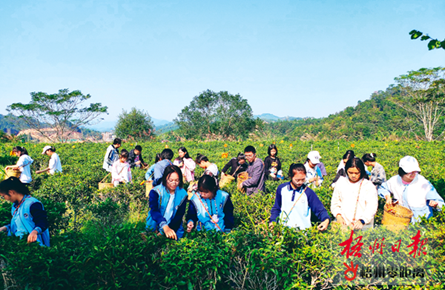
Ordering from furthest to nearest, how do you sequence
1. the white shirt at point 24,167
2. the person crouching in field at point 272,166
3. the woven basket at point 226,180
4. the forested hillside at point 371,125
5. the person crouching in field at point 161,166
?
the forested hillside at point 371,125, the white shirt at point 24,167, the person crouching in field at point 272,166, the woven basket at point 226,180, the person crouching in field at point 161,166

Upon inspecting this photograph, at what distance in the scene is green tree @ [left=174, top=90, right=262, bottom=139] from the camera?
28797 mm

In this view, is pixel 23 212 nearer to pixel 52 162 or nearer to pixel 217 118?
pixel 52 162

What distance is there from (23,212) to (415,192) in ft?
15.6

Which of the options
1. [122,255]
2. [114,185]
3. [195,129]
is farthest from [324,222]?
[195,129]

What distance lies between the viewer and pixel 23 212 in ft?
9.71

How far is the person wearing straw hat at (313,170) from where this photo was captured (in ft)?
16.1

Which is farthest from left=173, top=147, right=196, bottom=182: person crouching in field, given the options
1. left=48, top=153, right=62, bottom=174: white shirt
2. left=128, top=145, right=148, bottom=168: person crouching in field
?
left=48, top=153, right=62, bottom=174: white shirt

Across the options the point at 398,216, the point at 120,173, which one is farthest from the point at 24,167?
the point at 398,216

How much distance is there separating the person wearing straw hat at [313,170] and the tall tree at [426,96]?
87.1ft

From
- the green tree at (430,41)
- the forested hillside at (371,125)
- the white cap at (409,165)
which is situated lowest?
the white cap at (409,165)

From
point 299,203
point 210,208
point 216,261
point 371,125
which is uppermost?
point 371,125

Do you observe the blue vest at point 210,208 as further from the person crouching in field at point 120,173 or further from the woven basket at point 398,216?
the person crouching in field at point 120,173

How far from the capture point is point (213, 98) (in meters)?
29.5

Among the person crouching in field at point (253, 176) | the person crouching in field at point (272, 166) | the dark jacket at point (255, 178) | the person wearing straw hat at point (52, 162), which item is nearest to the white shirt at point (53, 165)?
the person wearing straw hat at point (52, 162)
